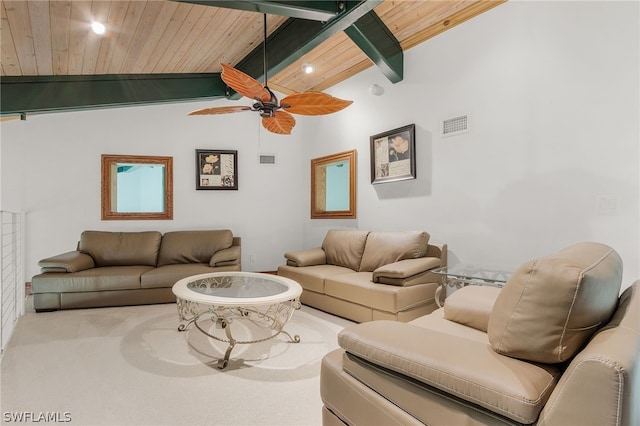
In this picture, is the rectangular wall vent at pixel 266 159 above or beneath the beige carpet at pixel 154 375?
above

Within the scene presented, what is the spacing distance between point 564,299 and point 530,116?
246cm

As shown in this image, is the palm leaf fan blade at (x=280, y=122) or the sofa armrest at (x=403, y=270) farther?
the palm leaf fan blade at (x=280, y=122)

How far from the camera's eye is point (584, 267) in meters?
0.92

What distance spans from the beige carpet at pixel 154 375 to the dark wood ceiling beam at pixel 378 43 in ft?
9.17

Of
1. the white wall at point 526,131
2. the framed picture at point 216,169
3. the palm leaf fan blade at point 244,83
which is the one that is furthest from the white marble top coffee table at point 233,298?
the framed picture at point 216,169

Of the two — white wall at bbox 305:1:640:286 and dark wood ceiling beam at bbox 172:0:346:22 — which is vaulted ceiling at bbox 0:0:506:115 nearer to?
dark wood ceiling beam at bbox 172:0:346:22

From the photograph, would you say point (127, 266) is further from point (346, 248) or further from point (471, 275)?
point (471, 275)

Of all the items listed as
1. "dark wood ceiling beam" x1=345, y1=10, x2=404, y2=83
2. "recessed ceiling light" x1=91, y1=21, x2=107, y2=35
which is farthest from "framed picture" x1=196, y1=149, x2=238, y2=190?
"dark wood ceiling beam" x1=345, y1=10, x2=404, y2=83

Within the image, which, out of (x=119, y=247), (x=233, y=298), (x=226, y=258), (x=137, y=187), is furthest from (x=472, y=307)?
(x=137, y=187)

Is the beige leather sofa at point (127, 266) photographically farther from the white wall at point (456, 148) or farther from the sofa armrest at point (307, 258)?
the sofa armrest at point (307, 258)

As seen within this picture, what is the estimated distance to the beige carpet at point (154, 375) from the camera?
174 centimetres

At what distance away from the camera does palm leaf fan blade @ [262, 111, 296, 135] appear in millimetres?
3155

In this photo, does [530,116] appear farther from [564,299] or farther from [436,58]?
[564,299]

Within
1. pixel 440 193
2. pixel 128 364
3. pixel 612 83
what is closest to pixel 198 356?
pixel 128 364
